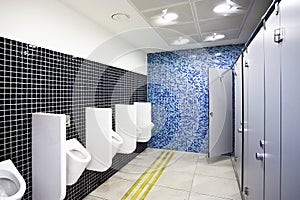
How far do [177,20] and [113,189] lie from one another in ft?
8.61

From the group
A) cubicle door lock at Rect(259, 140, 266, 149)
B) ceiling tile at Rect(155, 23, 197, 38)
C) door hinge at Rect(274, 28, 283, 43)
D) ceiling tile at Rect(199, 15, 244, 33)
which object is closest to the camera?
door hinge at Rect(274, 28, 283, 43)

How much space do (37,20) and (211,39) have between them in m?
2.89

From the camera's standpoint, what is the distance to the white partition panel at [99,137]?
2143 mm

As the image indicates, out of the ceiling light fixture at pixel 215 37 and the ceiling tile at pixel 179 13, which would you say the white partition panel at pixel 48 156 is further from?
the ceiling light fixture at pixel 215 37

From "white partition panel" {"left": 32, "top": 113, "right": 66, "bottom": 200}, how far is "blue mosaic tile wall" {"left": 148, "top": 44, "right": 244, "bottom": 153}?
2.86 metres

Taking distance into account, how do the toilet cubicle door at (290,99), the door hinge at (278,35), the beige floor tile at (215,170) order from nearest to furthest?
the toilet cubicle door at (290,99) → the door hinge at (278,35) → the beige floor tile at (215,170)

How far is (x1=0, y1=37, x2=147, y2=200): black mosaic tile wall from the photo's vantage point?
4.59 ft

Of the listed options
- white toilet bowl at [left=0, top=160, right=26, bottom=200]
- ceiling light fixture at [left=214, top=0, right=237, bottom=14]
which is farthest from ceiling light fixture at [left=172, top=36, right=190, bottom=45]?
white toilet bowl at [left=0, top=160, right=26, bottom=200]

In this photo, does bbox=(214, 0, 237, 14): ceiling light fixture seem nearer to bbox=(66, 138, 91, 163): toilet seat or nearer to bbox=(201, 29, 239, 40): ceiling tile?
bbox=(201, 29, 239, 40): ceiling tile

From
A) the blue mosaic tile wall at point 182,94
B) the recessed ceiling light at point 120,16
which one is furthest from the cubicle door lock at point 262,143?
the blue mosaic tile wall at point 182,94

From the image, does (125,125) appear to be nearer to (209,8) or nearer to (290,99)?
(209,8)

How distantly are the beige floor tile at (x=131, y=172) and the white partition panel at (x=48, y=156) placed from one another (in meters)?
1.37

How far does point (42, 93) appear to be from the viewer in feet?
5.57

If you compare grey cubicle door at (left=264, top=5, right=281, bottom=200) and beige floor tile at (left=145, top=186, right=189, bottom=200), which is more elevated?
grey cubicle door at (left=264, top=5, right=281, bottom=200)
